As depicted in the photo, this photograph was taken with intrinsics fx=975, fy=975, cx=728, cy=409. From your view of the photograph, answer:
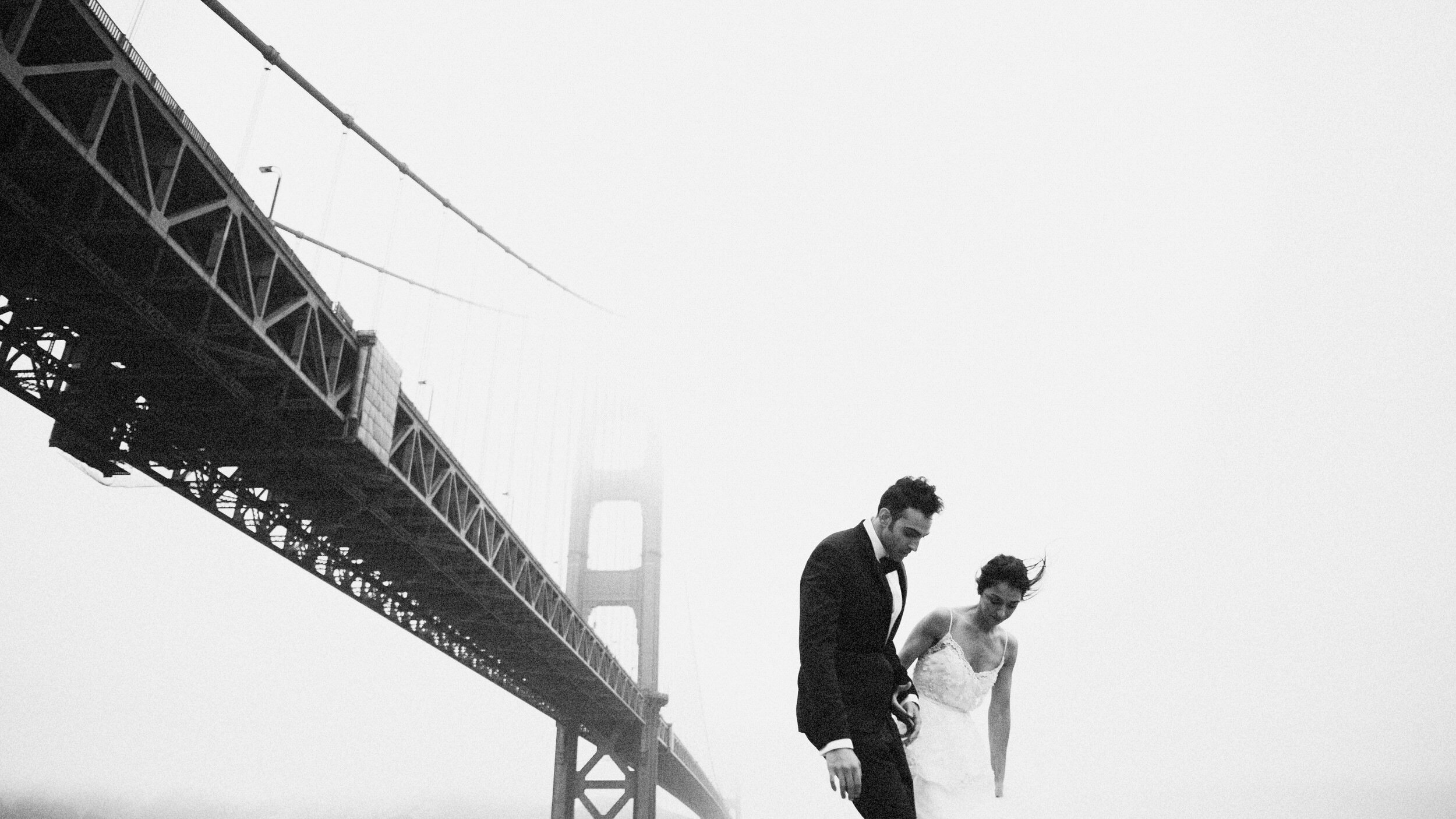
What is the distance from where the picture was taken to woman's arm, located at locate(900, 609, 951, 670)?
3.92 metres

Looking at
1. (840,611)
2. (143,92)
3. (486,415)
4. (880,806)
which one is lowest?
(880,806)

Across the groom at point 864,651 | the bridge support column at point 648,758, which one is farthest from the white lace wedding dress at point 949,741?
the bridge support column at point 648,758

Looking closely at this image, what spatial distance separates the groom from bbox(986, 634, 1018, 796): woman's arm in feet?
2.83

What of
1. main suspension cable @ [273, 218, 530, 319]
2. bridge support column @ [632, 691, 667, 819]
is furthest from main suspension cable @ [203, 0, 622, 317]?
bridge support column @ [632, 691, 667, 819]

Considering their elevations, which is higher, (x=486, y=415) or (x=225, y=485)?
(x=486, y=415)

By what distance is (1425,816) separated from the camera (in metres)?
101

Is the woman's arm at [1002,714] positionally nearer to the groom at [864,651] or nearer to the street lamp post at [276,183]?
the groom at [864,651]

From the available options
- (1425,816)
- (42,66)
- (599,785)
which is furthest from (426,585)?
(1425,816)

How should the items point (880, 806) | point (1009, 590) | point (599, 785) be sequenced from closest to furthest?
point (880, 806) → point (1009, 590) → point (599, 785)

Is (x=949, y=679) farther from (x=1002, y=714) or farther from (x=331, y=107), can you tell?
(x=331, y=107)

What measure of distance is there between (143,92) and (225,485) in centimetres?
733

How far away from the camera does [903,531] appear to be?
10.2 feet

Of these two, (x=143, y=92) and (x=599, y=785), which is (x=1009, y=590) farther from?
(x=599, y=785)

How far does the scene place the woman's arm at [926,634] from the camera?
12.9 feet
